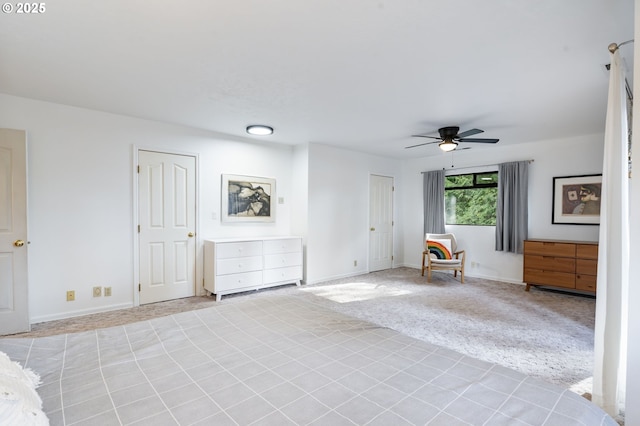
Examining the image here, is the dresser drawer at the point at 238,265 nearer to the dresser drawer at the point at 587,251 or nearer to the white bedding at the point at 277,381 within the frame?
the white bedding at the point at 277,381

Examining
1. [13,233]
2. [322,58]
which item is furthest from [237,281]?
[322,58]

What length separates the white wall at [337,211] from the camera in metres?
5.37

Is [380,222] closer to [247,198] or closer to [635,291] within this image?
[247,198]

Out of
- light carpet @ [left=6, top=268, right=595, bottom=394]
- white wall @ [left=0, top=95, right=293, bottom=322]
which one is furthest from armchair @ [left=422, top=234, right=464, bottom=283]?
white wall @ [left=0, top=95, right=293, bottom=322]

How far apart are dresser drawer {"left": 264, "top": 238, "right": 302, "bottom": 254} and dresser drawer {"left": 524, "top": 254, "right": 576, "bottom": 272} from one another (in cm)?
366

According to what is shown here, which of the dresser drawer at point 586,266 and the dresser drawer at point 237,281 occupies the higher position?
the dresser drawer at point 586,266

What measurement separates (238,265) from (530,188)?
4961 millimetres

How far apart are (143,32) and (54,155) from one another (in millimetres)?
2291

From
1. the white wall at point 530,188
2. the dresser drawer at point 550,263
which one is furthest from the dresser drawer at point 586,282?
the white wall at point 530,188

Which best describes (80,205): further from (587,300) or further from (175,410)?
(587,300)

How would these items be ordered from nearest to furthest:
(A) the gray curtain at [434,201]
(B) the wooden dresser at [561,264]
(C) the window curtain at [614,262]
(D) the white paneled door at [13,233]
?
(C) the window curtain at [614,262] → (D) the white paneled door at [13,233] → (B) the wooden dresser at [561,264] → (A) the gray curtain at [434,201]

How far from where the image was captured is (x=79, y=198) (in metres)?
3.60

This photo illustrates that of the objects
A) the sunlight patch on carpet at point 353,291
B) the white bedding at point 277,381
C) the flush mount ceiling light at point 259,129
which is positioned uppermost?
the flush mount ceiling light at point 259,129

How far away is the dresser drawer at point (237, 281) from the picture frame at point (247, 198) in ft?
2.89
